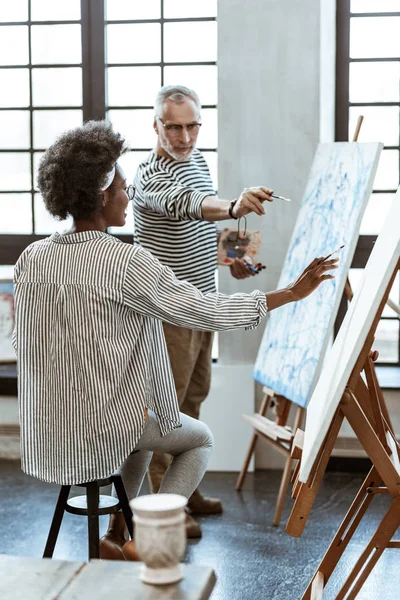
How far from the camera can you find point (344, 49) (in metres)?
4.74

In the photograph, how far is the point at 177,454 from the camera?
113 inches

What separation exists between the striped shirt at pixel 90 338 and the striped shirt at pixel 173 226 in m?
1.08

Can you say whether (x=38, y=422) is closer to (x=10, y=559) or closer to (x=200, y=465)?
(x=200, y=465)

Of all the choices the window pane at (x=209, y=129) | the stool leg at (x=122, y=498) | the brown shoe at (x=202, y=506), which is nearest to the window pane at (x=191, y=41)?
the window pane at (x=209, y=129)

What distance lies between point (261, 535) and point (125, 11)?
9.36 ft

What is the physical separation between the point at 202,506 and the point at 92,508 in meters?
1.47

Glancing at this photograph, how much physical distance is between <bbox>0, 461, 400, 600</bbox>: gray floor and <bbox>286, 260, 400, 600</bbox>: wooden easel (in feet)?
1.72

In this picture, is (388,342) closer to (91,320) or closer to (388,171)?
(388,171)

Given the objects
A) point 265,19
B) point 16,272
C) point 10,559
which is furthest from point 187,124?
point 10,559

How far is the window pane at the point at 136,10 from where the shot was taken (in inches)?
193

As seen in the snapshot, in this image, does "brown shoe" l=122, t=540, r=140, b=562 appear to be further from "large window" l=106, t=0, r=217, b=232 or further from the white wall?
"large window" l=106, t=0, r=217, b=232

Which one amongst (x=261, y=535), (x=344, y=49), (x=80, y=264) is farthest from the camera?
(x=344, y=49)

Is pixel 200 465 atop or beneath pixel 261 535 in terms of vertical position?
atop

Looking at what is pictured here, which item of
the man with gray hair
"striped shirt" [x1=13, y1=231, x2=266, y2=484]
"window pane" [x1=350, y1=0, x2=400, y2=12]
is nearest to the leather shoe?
the man with gray hair
